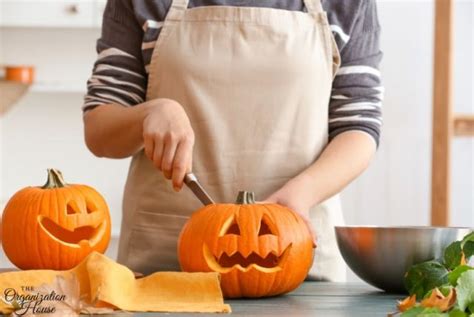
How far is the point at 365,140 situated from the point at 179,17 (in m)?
0.39

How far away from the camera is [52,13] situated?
3.24 meters

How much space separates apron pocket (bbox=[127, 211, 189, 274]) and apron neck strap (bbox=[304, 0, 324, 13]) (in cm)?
43

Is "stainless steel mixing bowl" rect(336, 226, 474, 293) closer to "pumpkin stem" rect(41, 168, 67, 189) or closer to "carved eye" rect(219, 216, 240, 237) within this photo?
"carved eye" rect(219, 216, 240, 237)

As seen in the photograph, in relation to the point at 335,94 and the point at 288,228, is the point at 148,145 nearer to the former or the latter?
the point at 288,228

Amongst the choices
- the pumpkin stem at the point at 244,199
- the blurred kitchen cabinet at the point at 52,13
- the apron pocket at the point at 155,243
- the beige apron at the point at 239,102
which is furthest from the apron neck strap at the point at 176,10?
the blurred kitchen cabinet at the point at 52,13

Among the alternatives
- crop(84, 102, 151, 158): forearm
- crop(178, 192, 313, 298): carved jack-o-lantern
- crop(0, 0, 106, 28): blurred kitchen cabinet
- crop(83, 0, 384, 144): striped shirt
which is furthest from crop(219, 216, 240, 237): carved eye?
crop(0, 0, 106, 28): blurred kitchen cabinet

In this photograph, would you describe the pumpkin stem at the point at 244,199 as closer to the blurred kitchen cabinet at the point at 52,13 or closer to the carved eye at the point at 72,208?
the carved eye at the point at 72,208

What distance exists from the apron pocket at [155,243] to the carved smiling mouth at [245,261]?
1.06ft

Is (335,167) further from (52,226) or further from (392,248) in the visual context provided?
(52,226)

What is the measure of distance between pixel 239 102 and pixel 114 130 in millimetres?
225

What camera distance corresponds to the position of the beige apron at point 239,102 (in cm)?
156

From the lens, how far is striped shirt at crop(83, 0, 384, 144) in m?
1.58

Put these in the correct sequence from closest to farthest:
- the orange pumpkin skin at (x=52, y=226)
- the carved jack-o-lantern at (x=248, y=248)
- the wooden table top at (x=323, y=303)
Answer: the wooden table top at (x=323, y=303)
the carved jack-o-lantern at (x=248, y=248)
the orange pumpkin skin at (x=52, y=226)

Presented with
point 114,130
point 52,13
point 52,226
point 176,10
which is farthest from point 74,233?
point 52,13
